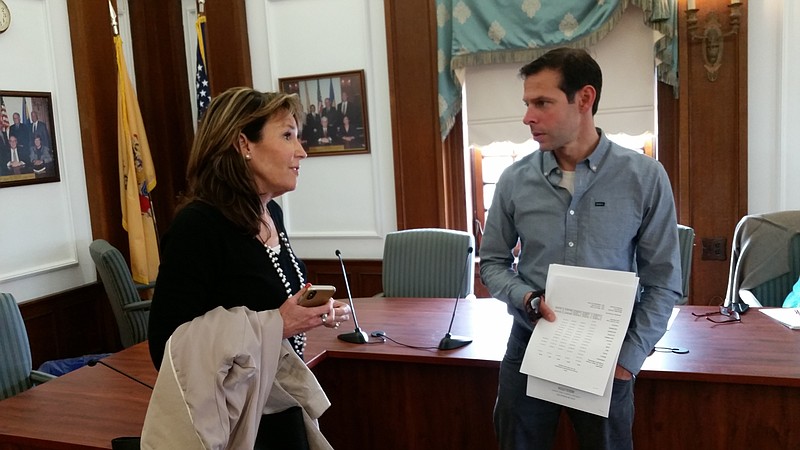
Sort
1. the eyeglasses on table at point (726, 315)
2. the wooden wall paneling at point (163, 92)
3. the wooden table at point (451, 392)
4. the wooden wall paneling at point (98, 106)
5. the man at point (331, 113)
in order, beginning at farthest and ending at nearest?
the wooden wall paneling at point (163, 92) < the man at point (331, 113) < the wooden wall paneling at point (98, 106) < the eyeglasses on table at point (726, 315) < the wooden table at point (451, 392)

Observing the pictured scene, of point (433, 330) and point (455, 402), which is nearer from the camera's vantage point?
point (455, 402)

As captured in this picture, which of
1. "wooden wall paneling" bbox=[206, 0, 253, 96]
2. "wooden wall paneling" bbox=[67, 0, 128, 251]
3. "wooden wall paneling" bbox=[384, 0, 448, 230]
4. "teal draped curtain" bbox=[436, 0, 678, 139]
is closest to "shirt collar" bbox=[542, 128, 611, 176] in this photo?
"teal draped curtain" bbox=[436, 0, 678, 139]

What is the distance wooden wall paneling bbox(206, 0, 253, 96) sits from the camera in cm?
448

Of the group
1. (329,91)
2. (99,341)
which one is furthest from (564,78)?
(99,341)

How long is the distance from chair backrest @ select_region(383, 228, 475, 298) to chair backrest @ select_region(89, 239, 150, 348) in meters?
1.43

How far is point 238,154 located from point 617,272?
95cm

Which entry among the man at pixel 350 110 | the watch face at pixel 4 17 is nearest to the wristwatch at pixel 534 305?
the man at pixel 350 110

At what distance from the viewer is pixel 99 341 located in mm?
Result: 4398

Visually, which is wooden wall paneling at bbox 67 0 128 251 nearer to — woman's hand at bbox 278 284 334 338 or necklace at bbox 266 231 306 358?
necklace at bbox 266 231 306 358

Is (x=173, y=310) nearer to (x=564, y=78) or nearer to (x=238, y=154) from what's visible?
(x=238, y=154)

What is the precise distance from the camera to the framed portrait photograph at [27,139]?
372 cm

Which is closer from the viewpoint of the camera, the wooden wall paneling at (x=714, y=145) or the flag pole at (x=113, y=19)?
the wooden wall paneling at (x=714, y=145)

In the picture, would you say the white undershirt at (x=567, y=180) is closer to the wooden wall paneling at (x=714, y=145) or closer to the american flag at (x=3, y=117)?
the wooden wall paneling at (x=714, y=145)

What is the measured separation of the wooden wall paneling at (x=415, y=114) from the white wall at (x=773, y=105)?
1817 mm
